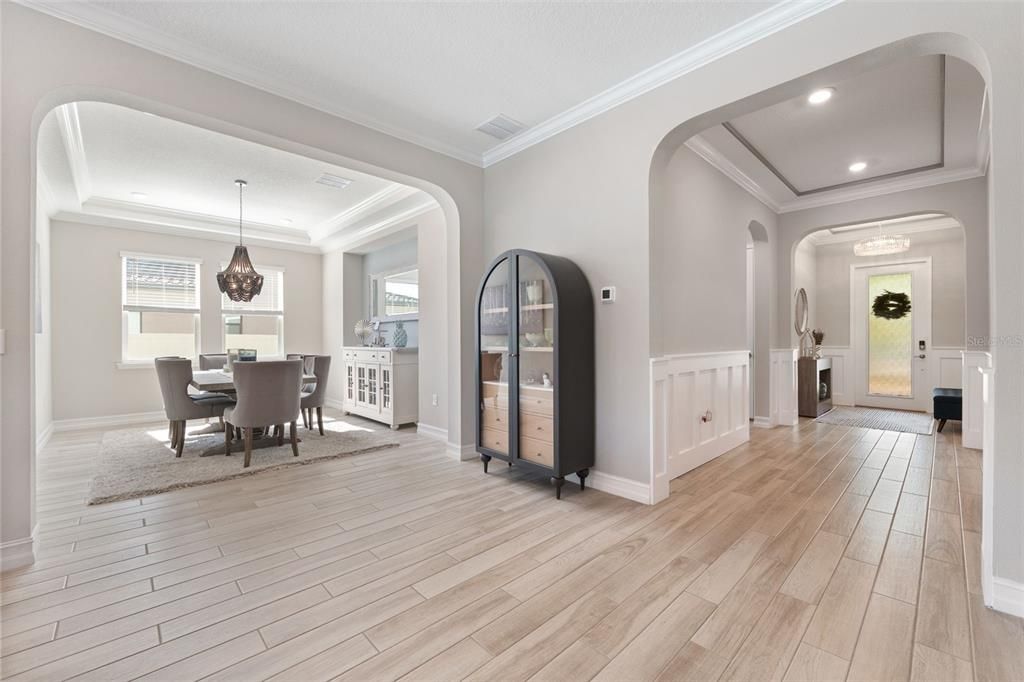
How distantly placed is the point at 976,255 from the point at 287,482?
261 inches

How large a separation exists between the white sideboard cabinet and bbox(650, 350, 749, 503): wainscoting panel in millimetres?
3341

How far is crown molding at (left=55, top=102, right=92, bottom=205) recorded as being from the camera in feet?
10.6

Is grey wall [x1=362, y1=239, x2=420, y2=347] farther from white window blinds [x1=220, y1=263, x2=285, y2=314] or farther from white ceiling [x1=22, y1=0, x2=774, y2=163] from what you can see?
white ceiling [x1=22, y1=0, x2=774, y2=163]

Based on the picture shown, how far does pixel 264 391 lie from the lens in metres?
3.87

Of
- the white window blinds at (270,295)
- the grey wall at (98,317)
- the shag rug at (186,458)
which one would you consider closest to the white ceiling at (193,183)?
the grey wall at (98,317)

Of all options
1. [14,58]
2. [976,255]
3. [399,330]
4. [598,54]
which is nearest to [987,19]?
[598,54]

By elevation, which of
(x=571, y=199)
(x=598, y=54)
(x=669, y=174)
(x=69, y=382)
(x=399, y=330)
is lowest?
(x=69, y=382)

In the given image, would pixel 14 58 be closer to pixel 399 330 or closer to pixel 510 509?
pixel 510 509

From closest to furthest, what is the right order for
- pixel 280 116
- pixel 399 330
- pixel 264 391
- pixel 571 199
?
pixel 280 116, pixel 571 199, pixel 264 391, pixel 399 330

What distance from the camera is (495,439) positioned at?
346 centimetres

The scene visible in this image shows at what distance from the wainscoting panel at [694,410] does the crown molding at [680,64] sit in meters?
1.81

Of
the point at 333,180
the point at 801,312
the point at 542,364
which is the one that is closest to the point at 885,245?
the point at 801,312

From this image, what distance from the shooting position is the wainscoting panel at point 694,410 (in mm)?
2936

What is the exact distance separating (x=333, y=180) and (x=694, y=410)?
14.2 ft
